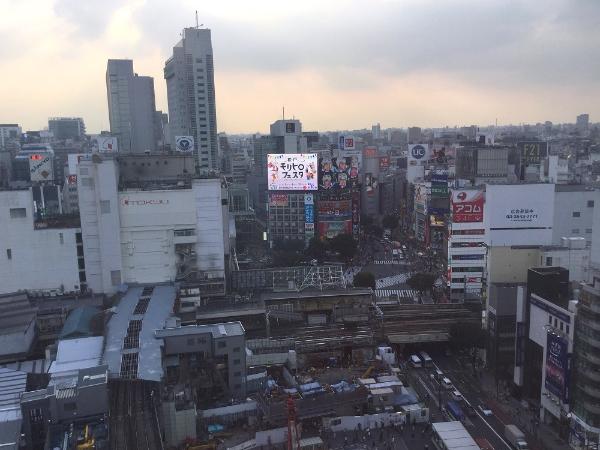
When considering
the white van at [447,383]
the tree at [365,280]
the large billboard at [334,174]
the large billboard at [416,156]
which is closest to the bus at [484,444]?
the white van at [447,383]

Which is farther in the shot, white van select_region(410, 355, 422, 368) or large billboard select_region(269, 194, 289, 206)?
large billboard select_region(269, 194, 289, 206)

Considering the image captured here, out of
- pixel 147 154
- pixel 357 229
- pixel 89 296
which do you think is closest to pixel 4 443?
pixel 89 296

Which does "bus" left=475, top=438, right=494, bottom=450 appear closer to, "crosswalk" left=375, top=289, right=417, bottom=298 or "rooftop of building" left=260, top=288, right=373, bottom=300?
"rooftop of building" left=260, top=288, right=373, bottom=300

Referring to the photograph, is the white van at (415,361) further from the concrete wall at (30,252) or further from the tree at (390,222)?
the tree at (390,222)

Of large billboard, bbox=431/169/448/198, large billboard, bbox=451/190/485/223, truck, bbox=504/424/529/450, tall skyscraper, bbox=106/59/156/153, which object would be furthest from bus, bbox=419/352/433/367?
tall skyscraper, bbox=106/59/156/153

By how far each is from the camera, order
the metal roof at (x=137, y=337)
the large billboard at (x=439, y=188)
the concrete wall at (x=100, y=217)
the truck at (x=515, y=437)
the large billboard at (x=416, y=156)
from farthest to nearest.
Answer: the large billboard at (x=416, y=156) < the large billboard at (x=439, y=188) < the concrete wall at (x=100, y=217) < the metal roof at (x=137, y=337) < the truck at (x=515, y=437)

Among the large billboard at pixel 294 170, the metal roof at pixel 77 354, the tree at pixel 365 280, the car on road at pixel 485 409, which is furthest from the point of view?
the large billboard at pixel 294 170

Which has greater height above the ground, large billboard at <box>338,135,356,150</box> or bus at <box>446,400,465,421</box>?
large billboard at <box>338,135,356,150</box>
